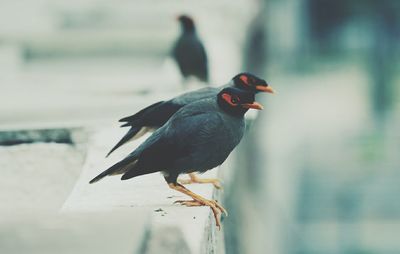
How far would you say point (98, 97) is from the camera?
3.25m

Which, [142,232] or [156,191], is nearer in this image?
[142,232]

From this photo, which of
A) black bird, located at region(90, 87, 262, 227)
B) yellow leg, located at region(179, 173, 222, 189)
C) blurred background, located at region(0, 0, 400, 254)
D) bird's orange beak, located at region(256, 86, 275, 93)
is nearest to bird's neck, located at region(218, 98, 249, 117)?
black bird, located at region(90, 87, 262, 227)

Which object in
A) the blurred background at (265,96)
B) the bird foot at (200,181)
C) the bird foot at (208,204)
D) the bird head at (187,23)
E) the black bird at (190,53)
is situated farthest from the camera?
the bird head at (187,23)

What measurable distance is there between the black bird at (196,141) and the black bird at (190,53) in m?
1.77

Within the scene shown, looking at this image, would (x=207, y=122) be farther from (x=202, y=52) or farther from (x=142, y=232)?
(x=202, y=52)

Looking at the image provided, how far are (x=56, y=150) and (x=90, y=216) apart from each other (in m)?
1.04

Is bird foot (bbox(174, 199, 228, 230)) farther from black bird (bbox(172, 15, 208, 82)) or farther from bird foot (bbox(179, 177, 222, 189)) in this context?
black bird (bbox(172, 15, 208, 82))

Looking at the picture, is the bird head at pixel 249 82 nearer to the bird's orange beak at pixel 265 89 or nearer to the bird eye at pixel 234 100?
the bird's orange beak at pixel 265 89

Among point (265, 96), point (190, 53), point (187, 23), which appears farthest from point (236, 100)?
point (265, 96)

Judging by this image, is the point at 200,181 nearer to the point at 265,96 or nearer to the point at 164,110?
the point at 164,110

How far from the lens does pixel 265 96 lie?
9.60m

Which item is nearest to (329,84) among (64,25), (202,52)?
(64,25)

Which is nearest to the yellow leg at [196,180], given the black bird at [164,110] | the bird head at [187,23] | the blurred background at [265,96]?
the black bird at [164,110]

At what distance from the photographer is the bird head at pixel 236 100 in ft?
6.07
